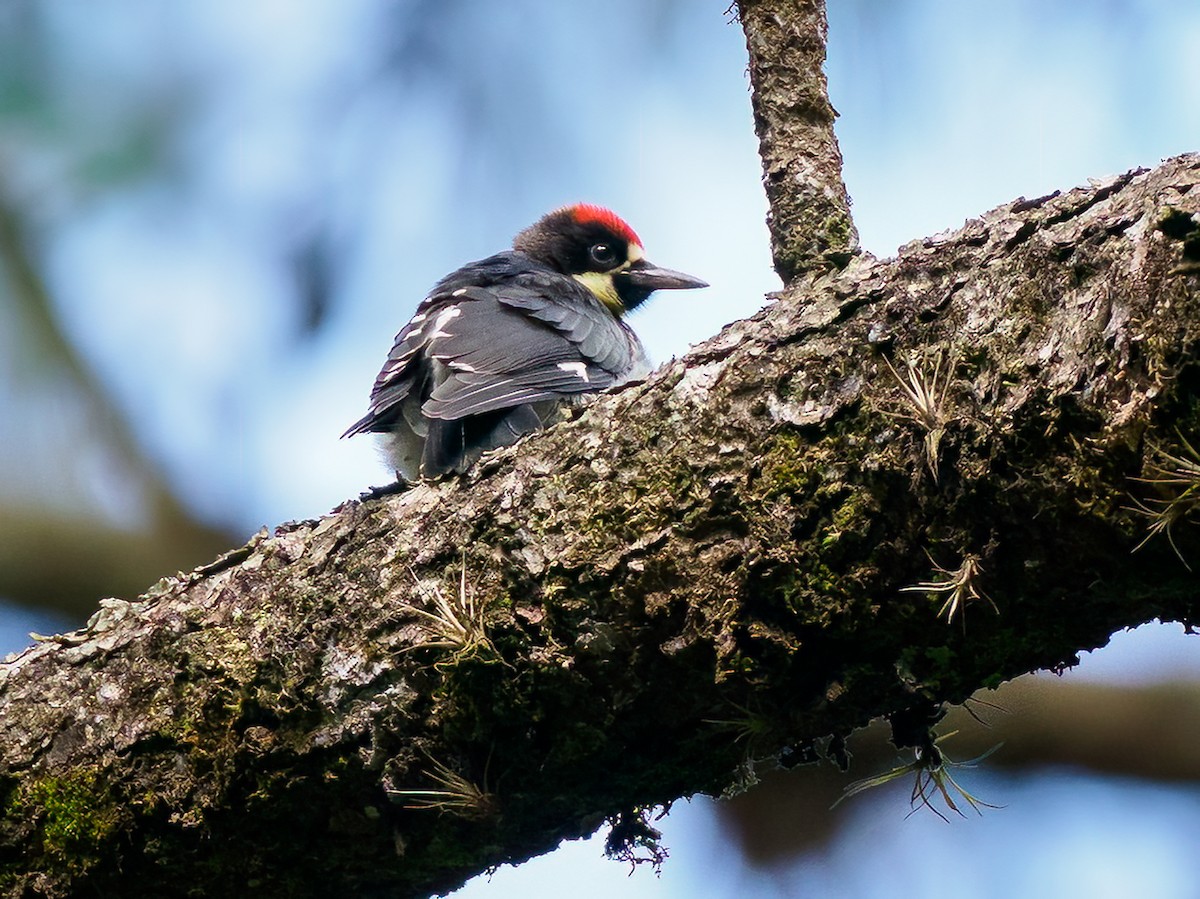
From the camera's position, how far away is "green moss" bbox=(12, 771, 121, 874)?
2.31 meters

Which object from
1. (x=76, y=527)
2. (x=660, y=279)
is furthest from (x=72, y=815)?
(x=660, y=279)

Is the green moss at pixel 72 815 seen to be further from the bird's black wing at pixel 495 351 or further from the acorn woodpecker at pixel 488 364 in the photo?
the bird's black wing at pixel 495 351

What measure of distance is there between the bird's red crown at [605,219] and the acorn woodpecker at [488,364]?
3.21 feet

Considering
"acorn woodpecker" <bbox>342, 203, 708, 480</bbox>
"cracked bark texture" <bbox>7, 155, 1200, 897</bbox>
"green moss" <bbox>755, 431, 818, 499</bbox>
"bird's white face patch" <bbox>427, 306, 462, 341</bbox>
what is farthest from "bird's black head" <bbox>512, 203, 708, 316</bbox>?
"green moss" <bbox>755, 431, 818, 499</bbox>

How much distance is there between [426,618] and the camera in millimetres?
2176

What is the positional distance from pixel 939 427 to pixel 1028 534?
198 mm

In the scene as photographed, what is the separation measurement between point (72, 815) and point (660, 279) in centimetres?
319

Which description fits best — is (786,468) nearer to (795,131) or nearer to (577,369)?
(795,131)

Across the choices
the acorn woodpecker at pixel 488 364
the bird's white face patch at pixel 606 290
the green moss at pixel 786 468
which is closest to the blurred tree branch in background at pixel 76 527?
the acorn woodpecker at pixel 488 364

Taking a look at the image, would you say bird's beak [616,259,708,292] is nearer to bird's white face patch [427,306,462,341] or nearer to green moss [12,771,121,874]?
bird's white face patch [427,306,462,341]

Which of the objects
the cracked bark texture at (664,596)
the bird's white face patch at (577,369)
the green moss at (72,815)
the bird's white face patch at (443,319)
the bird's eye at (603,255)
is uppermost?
the bird's eye at (603,255)

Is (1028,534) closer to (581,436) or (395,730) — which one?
(581,436)

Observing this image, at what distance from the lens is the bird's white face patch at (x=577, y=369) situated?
326 centimetres

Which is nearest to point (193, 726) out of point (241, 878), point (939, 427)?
point (241, 878)
